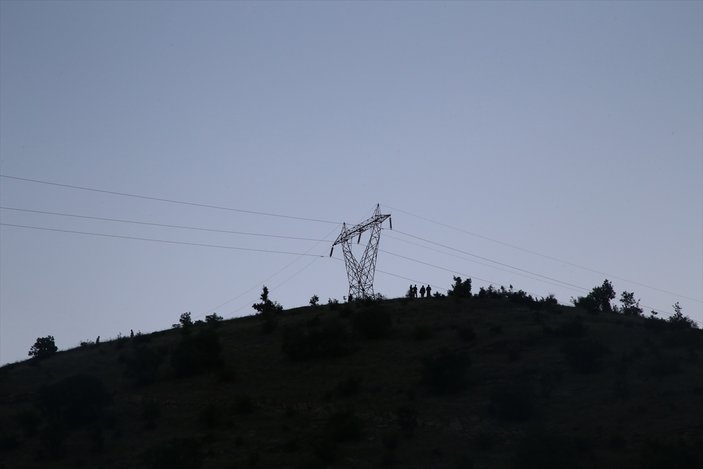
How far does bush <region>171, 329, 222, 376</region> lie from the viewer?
71.0 m

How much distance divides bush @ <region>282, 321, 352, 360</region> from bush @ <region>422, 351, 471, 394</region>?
1100 cm

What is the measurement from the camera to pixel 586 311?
287 ft

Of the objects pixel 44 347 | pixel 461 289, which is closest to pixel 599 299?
pixel 461 289

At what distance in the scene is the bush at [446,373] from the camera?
60.5m

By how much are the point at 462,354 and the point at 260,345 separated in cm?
2022

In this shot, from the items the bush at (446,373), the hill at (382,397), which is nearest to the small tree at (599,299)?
the hill at (382,397)

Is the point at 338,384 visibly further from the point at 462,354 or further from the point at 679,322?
the point at 679,322

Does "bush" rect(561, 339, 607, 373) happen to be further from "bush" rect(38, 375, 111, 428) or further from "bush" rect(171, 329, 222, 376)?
"bush" rect(38, 375, 111, 428)

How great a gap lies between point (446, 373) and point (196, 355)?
20731mm

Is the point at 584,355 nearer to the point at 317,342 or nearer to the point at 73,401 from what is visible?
the point at 317,342

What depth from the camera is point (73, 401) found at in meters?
62.8

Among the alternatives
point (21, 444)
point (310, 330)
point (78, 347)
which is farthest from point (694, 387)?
point (78, 347)

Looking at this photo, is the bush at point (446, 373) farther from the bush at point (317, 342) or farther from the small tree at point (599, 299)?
the small tree at point (599, 299)

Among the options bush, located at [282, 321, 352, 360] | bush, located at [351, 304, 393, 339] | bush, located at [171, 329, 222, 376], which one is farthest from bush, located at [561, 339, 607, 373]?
bush, located at [171, 329, 222, 376]
